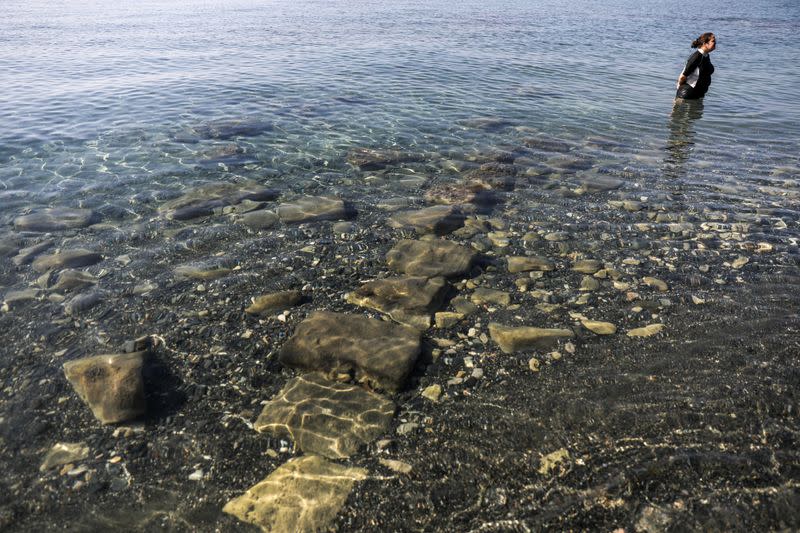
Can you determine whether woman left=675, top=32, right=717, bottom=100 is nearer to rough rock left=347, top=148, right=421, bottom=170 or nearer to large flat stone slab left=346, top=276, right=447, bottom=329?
rough rock left=347, top=148, right=421, bottom=170

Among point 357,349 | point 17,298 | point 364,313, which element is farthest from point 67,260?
point 357,349

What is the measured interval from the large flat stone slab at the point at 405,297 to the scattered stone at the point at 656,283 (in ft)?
10.2

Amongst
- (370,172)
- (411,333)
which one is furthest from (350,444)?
(370,172)

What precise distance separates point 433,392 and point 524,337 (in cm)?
149

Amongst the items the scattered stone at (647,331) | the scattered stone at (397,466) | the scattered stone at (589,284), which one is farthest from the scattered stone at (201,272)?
the scattered stone at (647,331)

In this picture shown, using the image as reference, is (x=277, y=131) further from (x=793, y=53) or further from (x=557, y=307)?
(x=793, y=53)

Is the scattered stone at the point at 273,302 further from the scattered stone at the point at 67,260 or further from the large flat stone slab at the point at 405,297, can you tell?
the scattered stone at the point at 67,260

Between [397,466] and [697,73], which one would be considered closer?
[397,466]

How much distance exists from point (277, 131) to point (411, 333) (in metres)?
11.8

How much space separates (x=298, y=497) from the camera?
406 centimetres

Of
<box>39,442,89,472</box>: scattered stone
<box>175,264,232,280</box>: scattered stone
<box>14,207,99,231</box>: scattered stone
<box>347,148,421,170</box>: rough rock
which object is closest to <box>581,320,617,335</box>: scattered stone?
<box>175,264,232,280</box>: scattered stone

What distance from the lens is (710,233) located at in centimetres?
843

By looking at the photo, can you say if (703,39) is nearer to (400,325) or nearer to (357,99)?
(357,99)

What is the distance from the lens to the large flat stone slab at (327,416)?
462cm
